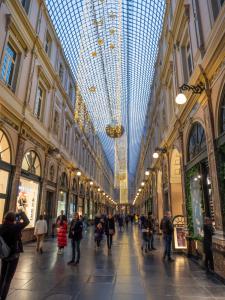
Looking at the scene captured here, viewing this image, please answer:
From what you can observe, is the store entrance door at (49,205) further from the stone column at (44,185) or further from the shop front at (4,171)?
the shop front at (4,171)

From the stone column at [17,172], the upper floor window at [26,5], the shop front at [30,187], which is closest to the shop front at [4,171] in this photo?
the stone column at [17,172]

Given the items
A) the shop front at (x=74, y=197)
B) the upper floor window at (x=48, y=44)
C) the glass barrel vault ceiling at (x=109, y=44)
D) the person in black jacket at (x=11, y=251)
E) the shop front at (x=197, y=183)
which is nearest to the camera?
the person in black jacket at (x=11, y=251)

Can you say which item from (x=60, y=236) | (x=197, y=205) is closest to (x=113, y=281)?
(x=60, y=236)

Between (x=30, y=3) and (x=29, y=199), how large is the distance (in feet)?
38.3

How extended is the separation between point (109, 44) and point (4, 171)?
17.6m

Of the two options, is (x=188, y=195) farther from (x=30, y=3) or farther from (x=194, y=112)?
(x=30, y=3)

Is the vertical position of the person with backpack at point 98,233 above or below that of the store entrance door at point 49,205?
below

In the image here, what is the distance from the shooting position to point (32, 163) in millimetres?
13922

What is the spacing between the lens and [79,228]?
8.09 meters

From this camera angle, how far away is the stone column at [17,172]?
11039mm

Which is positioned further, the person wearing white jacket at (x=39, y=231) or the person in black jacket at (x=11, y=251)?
the person wearing white jacket at (x=39, y=231)

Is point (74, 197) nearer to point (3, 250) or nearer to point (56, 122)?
point (56, 122)

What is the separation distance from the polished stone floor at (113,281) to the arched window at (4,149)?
4811mm

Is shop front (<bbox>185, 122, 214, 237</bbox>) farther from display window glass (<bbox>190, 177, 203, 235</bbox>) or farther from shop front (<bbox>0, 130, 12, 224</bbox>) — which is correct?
shop front (<bbox>0, 130, 12, 224</bbox>)
